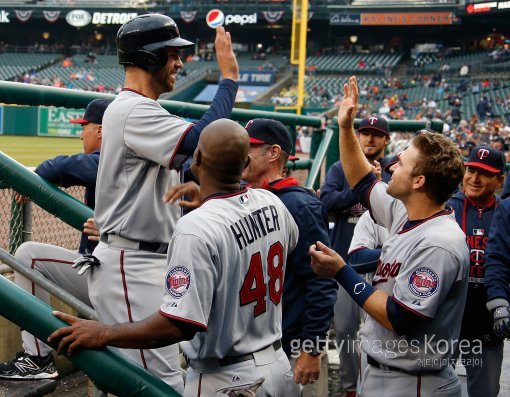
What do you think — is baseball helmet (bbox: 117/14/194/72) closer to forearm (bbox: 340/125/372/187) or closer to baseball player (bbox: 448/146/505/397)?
forearm (bbox: 340/125/372/187)

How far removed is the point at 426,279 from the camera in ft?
7.78

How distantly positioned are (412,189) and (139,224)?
101 cm

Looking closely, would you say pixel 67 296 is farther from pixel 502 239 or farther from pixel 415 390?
pixel 502 239

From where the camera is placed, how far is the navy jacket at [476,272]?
372 cm

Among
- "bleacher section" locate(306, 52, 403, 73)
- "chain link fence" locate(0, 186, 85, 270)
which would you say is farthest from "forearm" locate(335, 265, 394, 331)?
"bleacher section" locate(306, 52, 403, 73)

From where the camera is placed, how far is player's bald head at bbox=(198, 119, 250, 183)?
203 cm

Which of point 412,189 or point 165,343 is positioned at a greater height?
point 412,189

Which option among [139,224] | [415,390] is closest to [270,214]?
[139,224]

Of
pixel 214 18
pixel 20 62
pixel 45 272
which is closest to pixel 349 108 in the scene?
pixel 45 272

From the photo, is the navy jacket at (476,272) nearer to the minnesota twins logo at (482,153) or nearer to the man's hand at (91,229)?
the minnesota twins logo at (482,153)

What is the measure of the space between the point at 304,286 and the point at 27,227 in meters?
1.38

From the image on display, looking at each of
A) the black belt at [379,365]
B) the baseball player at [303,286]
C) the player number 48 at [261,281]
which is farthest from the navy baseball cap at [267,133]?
the black belt at [379,365]

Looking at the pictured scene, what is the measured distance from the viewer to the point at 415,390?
2553 mm

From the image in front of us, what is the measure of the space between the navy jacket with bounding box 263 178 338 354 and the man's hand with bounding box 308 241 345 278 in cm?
36
